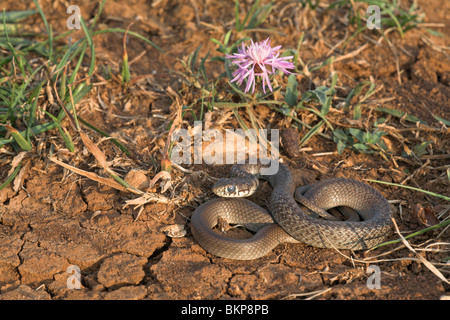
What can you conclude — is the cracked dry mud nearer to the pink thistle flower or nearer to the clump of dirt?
the clump of dirt

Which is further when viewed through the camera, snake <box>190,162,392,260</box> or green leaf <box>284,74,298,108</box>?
green leaf <box>284,74,298,108</box>

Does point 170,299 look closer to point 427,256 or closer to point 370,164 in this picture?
point 427,256

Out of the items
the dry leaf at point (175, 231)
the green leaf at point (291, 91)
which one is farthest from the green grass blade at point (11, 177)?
the green leaf at point (291, 91)

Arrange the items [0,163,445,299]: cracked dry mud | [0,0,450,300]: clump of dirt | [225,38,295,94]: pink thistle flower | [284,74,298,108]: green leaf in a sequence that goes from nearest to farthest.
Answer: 1. [0,163,445,299]: cracked dry mud
2. [0,0,450,300]: clump of dirt
3. [225,38,295,94]: pink thistle flower
4. [284,74,298,108]: green leaf

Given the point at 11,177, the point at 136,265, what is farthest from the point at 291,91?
the point at 11,177

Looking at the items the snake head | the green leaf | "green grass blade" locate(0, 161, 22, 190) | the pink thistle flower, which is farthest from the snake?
"green grass blade" locate(0, 161, 22, 190)

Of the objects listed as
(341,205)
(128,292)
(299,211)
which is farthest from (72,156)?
(341,205)
